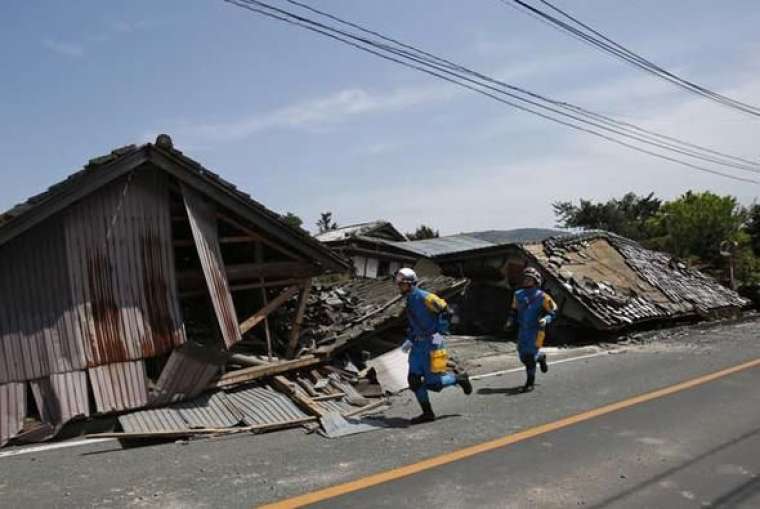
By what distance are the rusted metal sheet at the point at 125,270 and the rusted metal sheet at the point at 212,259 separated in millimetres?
362

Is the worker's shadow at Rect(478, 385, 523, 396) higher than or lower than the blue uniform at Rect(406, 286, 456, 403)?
lower

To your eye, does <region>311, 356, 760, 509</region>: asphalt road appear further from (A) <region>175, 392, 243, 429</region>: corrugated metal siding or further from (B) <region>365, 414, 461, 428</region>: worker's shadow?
(A) <region>175, 392, 243, 429</region>: corrugated metal siding

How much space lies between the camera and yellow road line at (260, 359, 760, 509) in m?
5.02

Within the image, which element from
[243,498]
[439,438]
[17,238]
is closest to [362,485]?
[243,498]

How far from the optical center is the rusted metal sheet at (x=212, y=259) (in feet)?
29.7

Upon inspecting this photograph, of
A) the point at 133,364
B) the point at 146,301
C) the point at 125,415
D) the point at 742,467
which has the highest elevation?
the point at 146,301

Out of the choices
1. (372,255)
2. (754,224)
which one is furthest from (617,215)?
(372,255)

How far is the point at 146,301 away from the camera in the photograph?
872 cm

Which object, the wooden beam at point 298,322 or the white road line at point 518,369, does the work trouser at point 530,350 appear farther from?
the wooden beam at point 298,322

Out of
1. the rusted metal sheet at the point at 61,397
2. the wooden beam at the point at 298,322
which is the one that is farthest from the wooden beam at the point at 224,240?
the rusted metal sheet at the point at 61,397

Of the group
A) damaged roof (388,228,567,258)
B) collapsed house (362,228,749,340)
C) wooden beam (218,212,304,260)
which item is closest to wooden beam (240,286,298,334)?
wooden beam (218,212,304,260)

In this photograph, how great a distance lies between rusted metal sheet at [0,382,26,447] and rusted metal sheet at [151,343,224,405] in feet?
4.84

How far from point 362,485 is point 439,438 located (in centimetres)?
170

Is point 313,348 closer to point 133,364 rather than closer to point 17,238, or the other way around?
point 133,364
